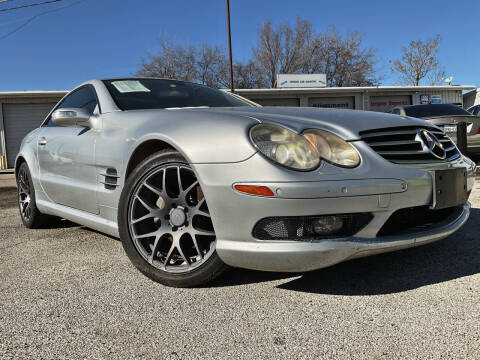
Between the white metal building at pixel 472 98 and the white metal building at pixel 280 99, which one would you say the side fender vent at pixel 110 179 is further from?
the white metal building at pixel 472 98

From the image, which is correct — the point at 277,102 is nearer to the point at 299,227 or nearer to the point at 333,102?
the point at 333,102

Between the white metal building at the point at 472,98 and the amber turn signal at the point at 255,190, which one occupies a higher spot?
the white metal building at the point at 472,98

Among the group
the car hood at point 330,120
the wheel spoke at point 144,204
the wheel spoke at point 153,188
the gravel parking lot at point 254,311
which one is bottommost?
the gravel parking lot at point 254,311

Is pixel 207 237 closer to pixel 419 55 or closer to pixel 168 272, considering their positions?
pixel 168 272

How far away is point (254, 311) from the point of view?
5.95 ft

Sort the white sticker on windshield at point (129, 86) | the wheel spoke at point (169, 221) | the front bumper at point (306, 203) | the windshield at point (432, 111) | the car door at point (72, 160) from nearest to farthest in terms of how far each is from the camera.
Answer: the front bumper at point (306, 203)
the wheel spoke at point (169, 221)
the car door at point (72, 160)
the white sticker on windshield at point (129, 86)
the windshield at point (432, 111)

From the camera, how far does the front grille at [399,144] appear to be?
197 centimetres

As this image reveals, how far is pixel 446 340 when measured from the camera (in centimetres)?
150

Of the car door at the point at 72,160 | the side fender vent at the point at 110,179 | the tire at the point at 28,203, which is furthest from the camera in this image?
the tire at the point at 28,203

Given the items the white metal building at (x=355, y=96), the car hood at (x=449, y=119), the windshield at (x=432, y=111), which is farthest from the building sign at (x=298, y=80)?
the car hood at (x=449, y=119)

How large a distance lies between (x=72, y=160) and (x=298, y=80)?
819 inches

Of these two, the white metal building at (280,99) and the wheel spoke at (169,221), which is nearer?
the wheel spoke at (169,221)

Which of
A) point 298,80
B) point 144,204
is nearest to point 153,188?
point 144,204

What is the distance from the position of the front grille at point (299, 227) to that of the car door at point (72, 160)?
135 cm
